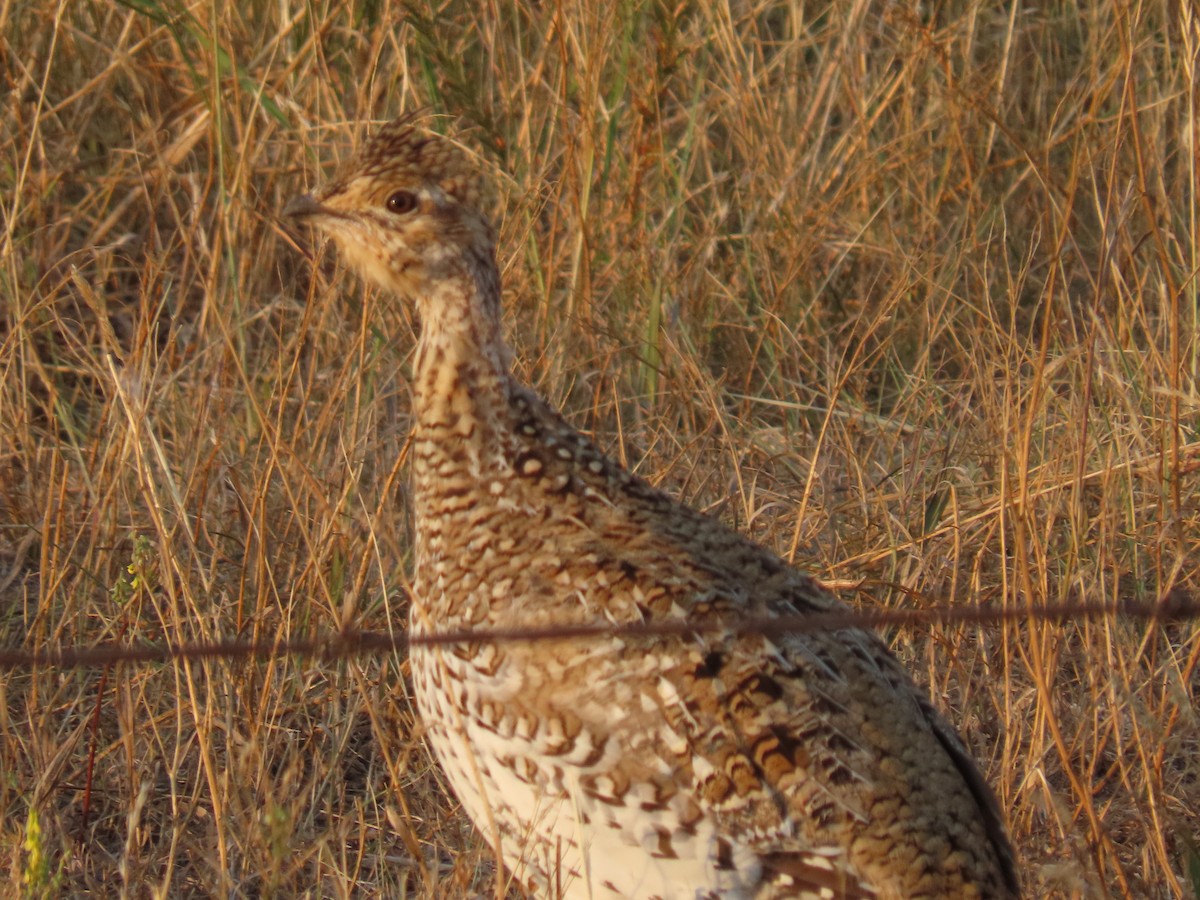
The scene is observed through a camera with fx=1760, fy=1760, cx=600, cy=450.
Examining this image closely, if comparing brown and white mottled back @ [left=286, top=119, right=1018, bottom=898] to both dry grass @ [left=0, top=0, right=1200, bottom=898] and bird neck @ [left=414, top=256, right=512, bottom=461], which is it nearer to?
bird neck @ [left=414, top=256, right=512, bottom=461]

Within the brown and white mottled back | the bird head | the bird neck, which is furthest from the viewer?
the bird head

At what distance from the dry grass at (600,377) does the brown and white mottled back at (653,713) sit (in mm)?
216

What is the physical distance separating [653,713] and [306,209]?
147cm

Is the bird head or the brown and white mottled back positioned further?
the bird head

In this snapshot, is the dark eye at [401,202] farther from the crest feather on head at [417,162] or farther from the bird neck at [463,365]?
the bird neck at [463,365]

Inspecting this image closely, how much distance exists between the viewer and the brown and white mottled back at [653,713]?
321 centimetres

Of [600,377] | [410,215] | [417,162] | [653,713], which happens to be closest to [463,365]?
[410,215]

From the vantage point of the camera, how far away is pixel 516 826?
3.38 meters

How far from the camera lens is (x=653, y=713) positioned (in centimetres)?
324

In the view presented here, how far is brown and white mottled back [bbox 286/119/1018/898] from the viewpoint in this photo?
126 inches

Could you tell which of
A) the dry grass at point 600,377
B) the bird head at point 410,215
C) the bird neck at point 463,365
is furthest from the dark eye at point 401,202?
the dry grass at point 600,377

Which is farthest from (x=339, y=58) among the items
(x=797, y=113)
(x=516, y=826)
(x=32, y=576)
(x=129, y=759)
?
(x=516, y=826)

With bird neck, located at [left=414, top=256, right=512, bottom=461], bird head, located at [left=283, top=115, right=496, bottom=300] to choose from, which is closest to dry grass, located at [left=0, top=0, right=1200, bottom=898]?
bird neck, located at [left=414, top=256, right=512, bottom=461]

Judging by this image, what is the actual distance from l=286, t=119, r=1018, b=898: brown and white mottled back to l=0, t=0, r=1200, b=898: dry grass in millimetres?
216
